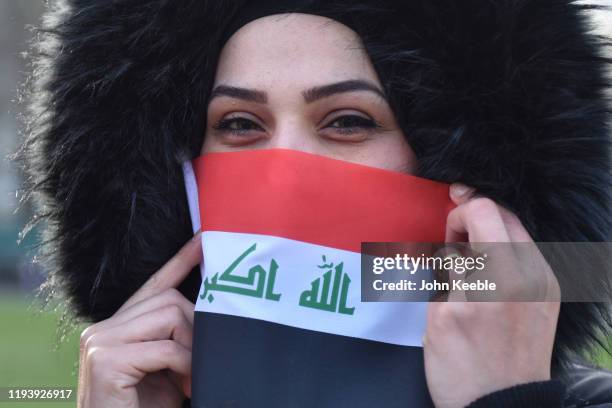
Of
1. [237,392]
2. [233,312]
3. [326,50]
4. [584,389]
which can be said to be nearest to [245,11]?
[326,50]

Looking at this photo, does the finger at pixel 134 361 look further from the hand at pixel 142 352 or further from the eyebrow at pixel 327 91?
the eyebrow at pixel 327 91

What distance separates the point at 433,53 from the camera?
9.21 ft

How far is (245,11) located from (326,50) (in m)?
0.33

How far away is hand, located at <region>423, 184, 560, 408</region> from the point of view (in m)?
2.48

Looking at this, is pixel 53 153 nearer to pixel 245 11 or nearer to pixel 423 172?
pixel 245 11

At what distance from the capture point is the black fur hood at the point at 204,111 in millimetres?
2719

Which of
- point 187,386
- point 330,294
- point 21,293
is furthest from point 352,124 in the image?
point 21,293

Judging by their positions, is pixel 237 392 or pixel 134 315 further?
pixel 134 315

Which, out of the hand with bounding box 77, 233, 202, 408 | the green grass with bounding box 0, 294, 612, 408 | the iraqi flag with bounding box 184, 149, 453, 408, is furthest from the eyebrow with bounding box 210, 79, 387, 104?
the green grass with bounding box 0, 294, 612, 408

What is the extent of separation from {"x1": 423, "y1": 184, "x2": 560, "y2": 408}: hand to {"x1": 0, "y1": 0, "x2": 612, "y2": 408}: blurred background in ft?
1.52

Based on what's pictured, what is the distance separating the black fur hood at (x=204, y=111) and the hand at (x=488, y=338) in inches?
6.4

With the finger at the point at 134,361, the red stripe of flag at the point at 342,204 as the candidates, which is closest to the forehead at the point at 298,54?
the red stripe of flag at the point at 342,204

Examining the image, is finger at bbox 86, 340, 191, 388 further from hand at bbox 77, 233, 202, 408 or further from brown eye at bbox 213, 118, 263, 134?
brown eye at bbox 213, 118, 263, 134

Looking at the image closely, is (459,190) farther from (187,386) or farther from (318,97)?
(187,386)
